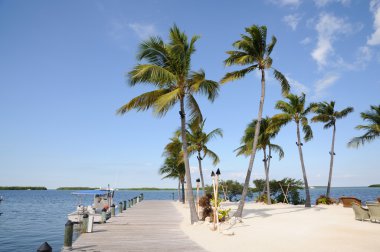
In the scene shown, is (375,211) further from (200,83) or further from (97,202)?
(97,202)

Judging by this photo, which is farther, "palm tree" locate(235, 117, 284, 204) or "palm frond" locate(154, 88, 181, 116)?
"palm tree" locate(235, 117, 284, 204)

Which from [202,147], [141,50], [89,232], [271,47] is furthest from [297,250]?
[202,147]

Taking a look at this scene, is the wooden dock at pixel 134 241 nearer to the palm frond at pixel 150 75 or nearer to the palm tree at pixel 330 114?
the palm frond at pixel 150 75

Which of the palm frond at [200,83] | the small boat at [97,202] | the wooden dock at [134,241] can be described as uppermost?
the palm frond at [200,83]

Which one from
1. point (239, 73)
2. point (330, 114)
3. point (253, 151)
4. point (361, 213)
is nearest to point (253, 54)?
point (239, 73)

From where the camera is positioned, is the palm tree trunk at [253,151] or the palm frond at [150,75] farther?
the palm tree trunk at [253,151]

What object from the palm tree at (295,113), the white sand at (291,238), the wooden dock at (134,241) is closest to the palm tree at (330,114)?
the palm tree at (295,113)

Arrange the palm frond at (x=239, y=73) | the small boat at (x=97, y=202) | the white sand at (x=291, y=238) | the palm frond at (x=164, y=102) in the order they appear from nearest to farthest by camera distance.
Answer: the white sand at (x=291, y=238), the palm frond at (x=164, y=102), the palm frond at (x=239, y=73), the small boat at (x=97, y=202)

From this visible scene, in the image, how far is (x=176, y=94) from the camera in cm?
1488

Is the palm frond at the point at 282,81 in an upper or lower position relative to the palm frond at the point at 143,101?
upper

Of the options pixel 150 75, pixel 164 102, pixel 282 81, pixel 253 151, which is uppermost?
pixel 282 81

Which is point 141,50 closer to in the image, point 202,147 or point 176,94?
point 176,94

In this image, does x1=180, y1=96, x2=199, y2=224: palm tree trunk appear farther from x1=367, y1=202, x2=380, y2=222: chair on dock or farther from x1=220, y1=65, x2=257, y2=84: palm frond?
x1=367, y1=202, x2=380, y2=222: chair on dock

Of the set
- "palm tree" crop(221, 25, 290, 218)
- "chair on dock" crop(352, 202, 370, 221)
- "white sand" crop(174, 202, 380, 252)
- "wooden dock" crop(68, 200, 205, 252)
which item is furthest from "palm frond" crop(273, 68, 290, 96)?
"wooden dock" crop(68, 200, 205, 252)
